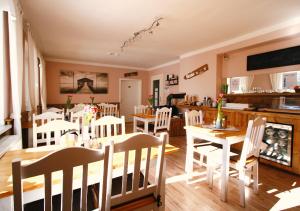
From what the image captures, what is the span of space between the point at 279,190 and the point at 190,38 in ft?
10.0

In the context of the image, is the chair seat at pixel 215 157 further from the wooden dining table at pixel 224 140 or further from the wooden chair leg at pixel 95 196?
the wooden chair leg at pixel 95 196

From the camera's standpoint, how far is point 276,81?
324cm

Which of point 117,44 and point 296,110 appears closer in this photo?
point 296,110

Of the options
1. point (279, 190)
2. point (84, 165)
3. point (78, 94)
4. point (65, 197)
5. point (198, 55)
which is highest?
point (198, 55)

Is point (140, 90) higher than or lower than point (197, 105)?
higher

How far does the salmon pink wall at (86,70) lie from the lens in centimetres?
589

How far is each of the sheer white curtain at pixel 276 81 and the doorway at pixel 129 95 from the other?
16.8 ft

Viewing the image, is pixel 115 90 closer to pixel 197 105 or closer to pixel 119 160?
pixel 197 105

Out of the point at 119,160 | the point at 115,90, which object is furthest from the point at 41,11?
the point at 115,90

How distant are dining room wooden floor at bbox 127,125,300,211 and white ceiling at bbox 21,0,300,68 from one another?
8.01ft

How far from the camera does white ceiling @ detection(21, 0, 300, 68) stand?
2.38 m

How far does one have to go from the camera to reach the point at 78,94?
633cm

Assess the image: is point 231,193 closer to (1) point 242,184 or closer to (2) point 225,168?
(1) point 242,184

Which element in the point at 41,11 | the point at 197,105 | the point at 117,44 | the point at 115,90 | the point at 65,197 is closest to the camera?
the point at 65,197
